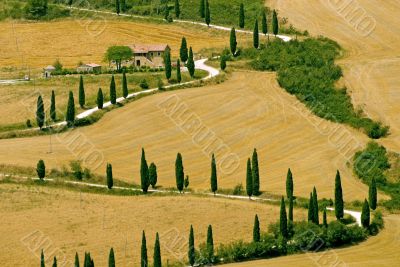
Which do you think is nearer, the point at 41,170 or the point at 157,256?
the point at 157,256

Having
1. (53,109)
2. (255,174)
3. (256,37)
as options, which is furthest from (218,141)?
(256,37)

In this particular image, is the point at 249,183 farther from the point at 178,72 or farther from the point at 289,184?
the point at 178,72

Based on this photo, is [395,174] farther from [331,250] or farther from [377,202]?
[331,250]

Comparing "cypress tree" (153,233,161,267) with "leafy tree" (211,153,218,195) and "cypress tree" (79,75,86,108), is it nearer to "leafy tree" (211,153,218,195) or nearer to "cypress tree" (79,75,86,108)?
"leafy tree" (211,153,218,195)

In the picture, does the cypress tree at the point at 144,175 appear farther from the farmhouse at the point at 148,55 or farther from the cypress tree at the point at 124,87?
the farmhouse at the point at 148,55

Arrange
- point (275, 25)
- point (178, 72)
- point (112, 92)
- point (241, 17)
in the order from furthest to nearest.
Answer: point (241, 17), point (275, 25), point (178, 72), point (112, 92)

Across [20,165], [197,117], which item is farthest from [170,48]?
[20,165]

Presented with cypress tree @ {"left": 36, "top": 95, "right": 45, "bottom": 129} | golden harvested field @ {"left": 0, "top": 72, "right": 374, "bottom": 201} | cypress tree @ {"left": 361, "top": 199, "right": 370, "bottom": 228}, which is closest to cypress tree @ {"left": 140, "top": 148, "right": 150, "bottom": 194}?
golden harvested field @ {"left": 0, "top": 72, "right": 374, "bottom": 201}
